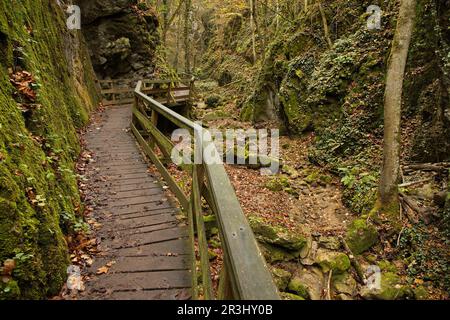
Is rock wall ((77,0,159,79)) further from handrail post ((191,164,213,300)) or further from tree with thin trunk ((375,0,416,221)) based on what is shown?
handrail post ((191,164,213,300))

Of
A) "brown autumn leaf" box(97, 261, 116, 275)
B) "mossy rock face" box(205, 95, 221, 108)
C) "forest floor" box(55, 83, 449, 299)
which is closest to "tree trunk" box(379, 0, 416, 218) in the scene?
"forest floor" box(55, 83, 449, 299)

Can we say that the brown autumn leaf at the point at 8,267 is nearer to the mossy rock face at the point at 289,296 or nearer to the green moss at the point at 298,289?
the mossy rock face at the point at 289,296

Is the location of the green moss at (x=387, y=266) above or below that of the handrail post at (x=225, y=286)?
below

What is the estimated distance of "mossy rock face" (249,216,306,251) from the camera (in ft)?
22.5

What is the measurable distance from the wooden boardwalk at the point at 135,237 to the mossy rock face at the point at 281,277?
257cm

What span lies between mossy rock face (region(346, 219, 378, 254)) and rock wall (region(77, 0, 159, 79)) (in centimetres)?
1666

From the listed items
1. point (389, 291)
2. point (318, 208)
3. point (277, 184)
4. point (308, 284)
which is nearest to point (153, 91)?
point (277, 184)

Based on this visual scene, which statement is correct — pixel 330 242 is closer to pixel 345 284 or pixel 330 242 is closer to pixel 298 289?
pixel 345 284

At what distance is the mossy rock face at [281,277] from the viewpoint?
19.8ft

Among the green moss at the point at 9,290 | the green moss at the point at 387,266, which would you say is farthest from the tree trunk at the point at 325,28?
the green moss at the point at 9,290

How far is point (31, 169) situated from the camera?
3.74 metres

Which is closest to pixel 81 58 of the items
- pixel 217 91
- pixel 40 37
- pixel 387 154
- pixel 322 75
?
pixel 40 37
